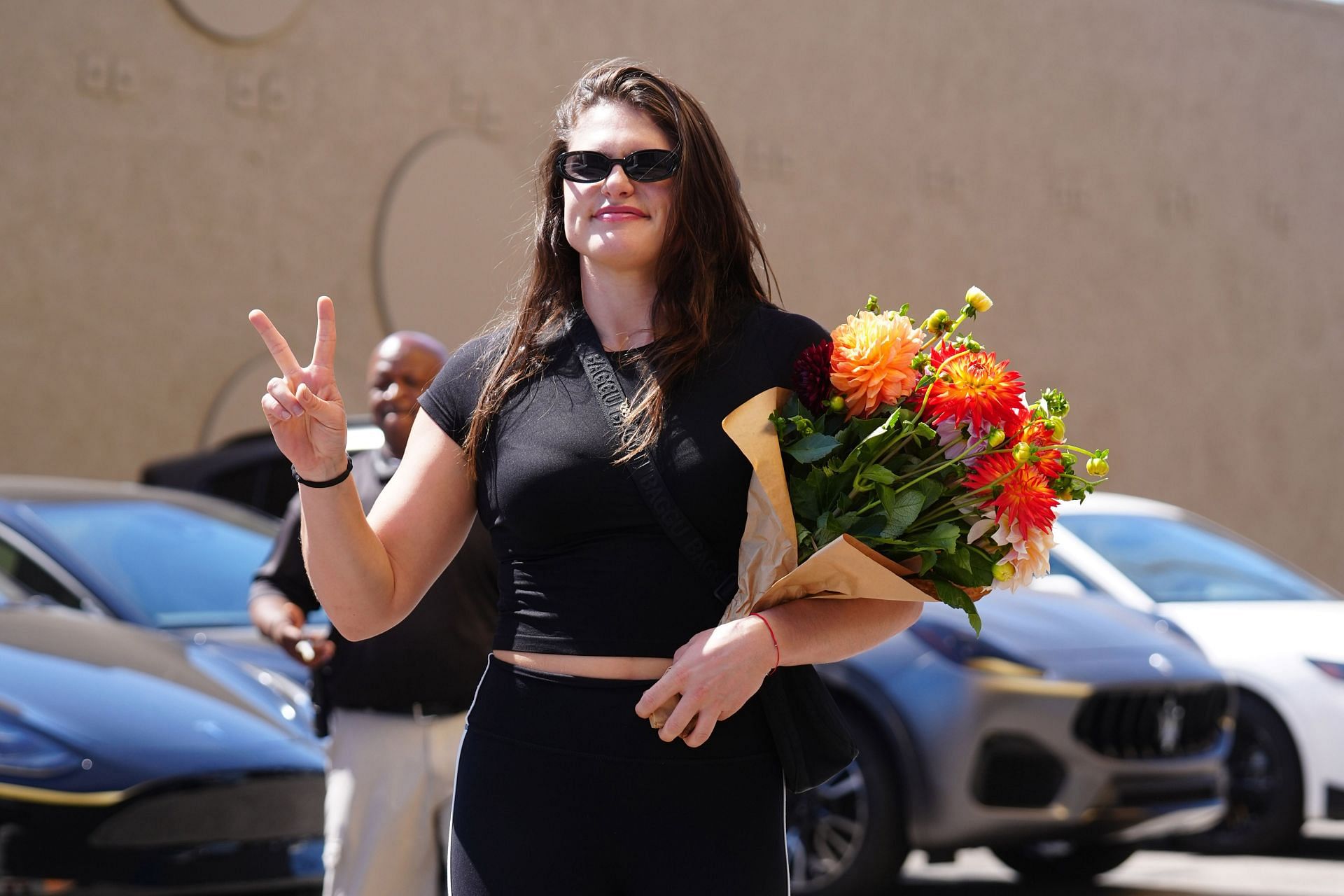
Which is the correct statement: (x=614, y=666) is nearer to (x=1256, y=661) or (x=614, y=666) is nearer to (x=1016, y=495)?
(x=1016, y=495)

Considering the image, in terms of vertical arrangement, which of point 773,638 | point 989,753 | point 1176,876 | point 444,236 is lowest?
point 1176,876

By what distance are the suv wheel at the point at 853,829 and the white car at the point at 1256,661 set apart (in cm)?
150

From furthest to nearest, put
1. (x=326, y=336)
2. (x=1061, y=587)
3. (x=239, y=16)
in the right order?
(x=239, y=16) < (x=1061, y=587) < (x=326, y=336)

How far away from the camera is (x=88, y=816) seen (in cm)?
437

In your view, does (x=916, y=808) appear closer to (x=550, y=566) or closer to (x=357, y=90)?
(x=550, y=566)

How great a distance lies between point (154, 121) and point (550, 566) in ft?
35.6

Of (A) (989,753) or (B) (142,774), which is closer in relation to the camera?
(B) (142,774)

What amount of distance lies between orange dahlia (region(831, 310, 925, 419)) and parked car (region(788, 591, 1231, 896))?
397 cm

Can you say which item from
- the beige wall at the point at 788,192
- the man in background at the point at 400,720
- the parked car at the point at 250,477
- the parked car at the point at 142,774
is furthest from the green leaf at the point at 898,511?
the beige wall at the point at 788,192

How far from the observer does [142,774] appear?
450 centimetres

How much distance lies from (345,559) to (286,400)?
9.5 inches

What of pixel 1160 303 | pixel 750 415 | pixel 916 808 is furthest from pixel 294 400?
pixel 1160 303

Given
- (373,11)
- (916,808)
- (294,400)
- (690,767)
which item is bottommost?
(916,808)

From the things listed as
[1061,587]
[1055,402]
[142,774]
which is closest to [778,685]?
[1055,402]
